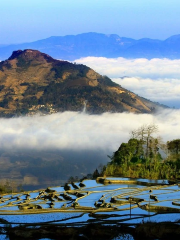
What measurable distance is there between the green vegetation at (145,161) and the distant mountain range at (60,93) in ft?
382

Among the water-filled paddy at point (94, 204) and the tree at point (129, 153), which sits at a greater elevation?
the tree at point (129, 153)

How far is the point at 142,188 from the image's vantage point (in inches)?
1740

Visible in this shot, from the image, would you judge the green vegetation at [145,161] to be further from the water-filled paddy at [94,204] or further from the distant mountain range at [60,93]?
the distant mountain range at [60,93]

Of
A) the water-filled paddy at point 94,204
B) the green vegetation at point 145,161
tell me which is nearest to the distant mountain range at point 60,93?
the green vegetation at point 145,161

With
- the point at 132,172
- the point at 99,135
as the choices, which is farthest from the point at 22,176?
the point at 99,135

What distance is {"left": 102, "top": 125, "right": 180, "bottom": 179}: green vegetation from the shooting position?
52603 millimetres

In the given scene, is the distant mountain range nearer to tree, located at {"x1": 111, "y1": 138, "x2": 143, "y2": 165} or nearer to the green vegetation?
the green vegetation

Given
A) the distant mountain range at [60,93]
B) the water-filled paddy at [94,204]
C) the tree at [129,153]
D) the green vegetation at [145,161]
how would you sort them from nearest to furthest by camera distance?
1. the water-filled paddy at [94,204]
2. the green vegetation at [145,161]
3. the tree at [129,153]
4. the distant mountain range at [60,93]

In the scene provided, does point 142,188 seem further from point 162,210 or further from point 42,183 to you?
point 42,183

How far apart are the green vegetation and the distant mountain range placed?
116 metres

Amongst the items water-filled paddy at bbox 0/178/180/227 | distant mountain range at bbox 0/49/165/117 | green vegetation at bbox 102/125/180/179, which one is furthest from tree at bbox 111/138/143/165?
A: distant mountain range at bbox 0/49/165/117

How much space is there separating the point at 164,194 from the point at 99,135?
13331 cm

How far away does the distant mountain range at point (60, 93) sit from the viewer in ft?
602

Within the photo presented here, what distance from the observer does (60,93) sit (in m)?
189
